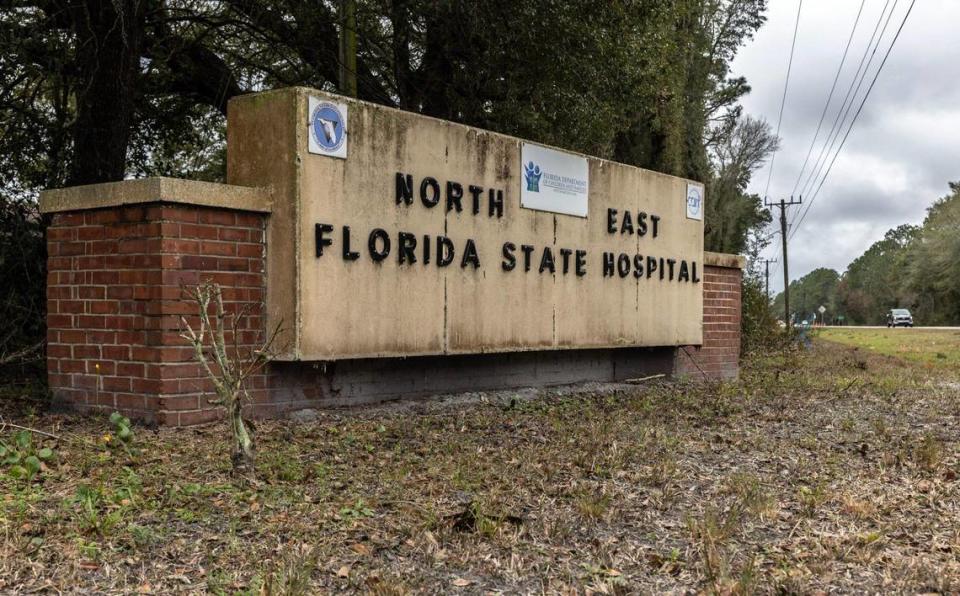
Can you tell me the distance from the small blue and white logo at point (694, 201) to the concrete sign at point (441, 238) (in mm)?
316

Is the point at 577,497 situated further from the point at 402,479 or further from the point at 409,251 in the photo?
the point at 409,251

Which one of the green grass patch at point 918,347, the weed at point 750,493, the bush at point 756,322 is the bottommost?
the weed at point 750,493

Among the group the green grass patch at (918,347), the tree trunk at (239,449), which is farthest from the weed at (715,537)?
the green grass patch at (918,347)

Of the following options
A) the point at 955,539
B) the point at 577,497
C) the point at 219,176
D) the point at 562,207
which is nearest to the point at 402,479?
the point at 577,497

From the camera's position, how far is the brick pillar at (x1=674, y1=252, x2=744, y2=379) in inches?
461

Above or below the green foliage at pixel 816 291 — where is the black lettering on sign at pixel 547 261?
below

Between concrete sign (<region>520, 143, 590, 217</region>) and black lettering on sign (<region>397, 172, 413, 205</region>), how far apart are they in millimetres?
1535

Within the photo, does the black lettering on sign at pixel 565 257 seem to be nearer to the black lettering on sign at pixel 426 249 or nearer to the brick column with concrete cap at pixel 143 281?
the black lettering on sign at pixel 426 249

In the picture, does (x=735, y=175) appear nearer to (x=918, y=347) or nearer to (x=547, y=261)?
(x=918, y=347)

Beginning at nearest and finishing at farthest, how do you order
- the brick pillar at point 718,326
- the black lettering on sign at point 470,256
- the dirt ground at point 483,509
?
the dirt ground at point 483,509 → the black lettering on sign at point 470,256 → the brick pillar at point 718,326

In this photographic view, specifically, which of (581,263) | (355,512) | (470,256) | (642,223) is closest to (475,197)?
(470,256)

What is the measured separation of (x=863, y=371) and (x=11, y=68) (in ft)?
42.7

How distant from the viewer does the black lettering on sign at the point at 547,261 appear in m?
9.15

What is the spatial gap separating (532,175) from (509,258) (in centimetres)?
92
